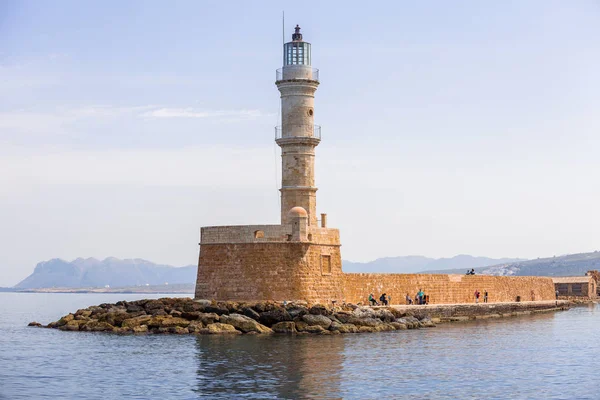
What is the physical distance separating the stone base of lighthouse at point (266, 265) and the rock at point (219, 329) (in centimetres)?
228

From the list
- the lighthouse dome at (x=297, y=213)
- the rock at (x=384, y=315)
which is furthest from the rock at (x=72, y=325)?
the rock at (x=384, y=315)

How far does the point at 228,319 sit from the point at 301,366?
7422 millimetres

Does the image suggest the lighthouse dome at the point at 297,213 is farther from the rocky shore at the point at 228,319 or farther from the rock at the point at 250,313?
the rock at the point at 250,313

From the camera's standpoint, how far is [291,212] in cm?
3142

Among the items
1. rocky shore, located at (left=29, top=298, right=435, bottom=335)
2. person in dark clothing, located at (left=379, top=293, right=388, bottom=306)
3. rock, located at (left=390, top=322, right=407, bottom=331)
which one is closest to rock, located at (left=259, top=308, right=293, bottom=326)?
rocky shore, located at (left=29, top=298, right=435, bottom=335)

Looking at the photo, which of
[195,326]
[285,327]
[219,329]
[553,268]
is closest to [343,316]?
[285,327]

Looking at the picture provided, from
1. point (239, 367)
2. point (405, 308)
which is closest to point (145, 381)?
point (239, 367)

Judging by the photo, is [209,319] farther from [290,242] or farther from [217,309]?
[290,242]

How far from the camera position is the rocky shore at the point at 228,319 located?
29453mm

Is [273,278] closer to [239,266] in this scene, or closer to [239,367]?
[239,266]

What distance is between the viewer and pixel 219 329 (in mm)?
29047

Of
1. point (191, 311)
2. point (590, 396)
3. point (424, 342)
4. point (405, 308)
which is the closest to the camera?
point (590, 396)

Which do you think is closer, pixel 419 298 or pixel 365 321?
pixel 365 321

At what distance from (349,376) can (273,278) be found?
10.0m
